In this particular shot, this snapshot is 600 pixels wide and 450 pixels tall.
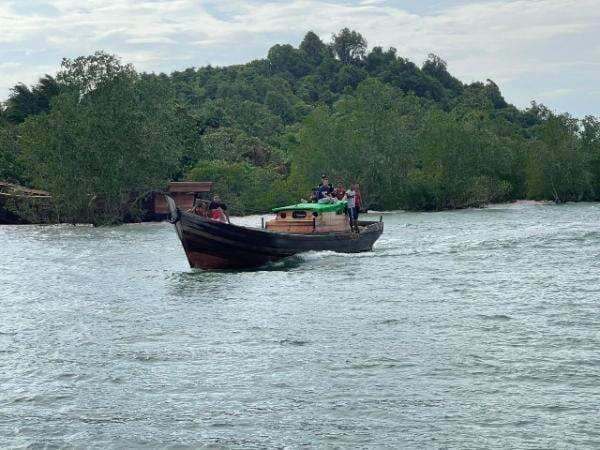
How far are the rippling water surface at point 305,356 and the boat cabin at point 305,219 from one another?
2.39 m

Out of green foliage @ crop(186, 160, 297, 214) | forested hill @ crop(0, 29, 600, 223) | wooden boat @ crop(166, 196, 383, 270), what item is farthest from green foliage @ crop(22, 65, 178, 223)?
wooden boat @ crop(166, 196, 383, 270)

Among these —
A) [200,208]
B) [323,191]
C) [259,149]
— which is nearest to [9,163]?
[259,149]

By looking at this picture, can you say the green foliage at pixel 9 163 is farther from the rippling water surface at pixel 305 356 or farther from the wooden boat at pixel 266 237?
the wooden boat at pixel 266 237

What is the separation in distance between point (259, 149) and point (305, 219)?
71086 millimetres

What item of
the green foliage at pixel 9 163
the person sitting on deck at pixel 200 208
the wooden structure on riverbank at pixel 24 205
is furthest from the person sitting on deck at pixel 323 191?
the green foliage at pixel 9 163

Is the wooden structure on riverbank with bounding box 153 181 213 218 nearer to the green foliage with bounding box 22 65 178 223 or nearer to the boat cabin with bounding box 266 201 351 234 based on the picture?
the green foliage with bounding box 22 65 178 223

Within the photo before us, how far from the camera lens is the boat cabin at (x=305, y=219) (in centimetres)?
3556

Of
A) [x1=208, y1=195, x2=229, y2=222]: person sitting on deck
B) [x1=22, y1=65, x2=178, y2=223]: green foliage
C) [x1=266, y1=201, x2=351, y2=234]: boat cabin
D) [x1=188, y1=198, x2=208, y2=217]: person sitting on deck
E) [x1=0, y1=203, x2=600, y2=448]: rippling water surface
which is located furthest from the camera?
[x1=22, y1=65, x2=178, y2=223]: green foliage

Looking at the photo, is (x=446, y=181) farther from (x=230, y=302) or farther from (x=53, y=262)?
(x=230, y=302)

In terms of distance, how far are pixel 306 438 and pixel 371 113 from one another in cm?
7967

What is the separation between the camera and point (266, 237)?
32719 millimetres

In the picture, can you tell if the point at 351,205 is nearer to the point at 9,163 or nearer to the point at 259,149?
the point at 9,163

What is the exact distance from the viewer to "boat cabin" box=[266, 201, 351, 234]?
35.6 m

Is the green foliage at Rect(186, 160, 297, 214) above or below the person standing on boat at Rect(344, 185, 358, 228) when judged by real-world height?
above
